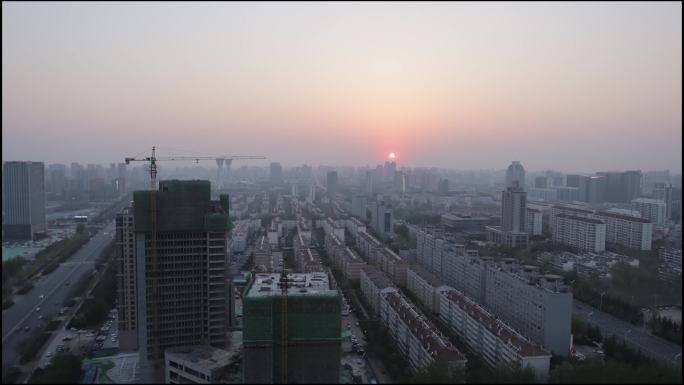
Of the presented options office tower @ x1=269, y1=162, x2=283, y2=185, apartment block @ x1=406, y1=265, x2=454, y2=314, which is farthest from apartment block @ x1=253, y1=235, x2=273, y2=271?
office tower @ x1=269, y1=162, x2=283, y2=185

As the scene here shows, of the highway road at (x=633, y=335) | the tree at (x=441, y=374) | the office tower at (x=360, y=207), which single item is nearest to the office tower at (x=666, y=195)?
the office tower at (x=360, y=207)

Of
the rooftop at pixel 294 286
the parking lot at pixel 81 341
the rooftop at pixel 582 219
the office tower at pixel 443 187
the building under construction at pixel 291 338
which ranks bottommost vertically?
the parking lot at pixel 81 341

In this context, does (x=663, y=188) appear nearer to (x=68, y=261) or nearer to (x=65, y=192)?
(x=68, y=261)

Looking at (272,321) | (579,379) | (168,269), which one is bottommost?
(579,379)

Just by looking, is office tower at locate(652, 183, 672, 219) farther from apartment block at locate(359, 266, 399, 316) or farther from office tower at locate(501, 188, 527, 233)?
apartment block at locate(359, 266, 399, 316)

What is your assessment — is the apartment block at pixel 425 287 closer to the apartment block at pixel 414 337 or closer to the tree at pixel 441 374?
the apartment block at pixel 414 337

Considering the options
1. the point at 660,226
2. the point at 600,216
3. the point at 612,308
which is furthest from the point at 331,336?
the point at 660,226
